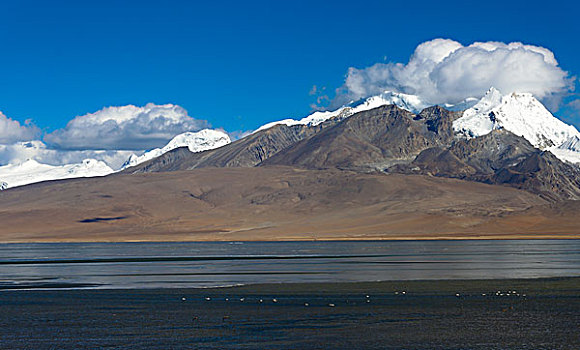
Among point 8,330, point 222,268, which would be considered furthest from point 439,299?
point 222,268

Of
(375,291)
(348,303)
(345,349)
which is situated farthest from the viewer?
(375,291)

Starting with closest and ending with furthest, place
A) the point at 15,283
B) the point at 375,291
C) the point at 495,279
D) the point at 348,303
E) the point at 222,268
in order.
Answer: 1. the point at 348,303
2. the point at 375,291
3. the point at 495,279
4. the point at 15,283
5. the point at 222,268

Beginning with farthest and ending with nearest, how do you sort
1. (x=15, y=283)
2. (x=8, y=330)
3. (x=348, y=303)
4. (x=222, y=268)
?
(x=222, y=268) → (x=15, y=283) → (x=348, y=303) → (x=8, y=330)

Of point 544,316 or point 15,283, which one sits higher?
point 15,283

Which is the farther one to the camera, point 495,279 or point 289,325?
point 495,279

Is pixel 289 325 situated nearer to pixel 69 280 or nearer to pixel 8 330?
pixel 8 330

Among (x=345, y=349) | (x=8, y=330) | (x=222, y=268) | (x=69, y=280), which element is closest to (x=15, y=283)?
(x=69, y=280)

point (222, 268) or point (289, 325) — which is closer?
point (289, 325)

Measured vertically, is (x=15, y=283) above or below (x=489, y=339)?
above

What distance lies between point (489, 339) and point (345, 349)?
669 cm

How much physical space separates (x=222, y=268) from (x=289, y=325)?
50.7 metres

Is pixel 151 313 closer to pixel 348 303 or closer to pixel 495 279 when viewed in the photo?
pixel 348 303

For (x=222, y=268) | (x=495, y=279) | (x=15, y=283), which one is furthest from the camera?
(x=222, y=268)

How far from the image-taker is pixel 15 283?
71062 mm
